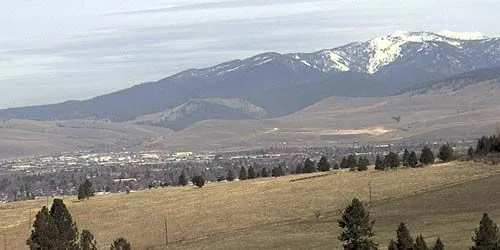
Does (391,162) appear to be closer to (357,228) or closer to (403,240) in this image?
(357,228)

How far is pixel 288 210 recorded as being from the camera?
94.6m

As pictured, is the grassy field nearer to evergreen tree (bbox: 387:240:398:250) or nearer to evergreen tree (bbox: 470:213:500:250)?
evergreen tree (bbox: 387:240:398:250)

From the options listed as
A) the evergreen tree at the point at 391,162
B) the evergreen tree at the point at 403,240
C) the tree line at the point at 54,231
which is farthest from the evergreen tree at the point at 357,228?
the evergreen tree at the point at 391,162

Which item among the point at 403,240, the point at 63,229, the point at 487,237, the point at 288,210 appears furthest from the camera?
the point at 288,210

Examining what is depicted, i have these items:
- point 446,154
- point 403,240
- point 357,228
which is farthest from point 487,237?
point 446,154

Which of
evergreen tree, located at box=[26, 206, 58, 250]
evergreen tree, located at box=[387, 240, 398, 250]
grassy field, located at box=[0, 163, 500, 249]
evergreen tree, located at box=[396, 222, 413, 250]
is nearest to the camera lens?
evergreen tree, located at box=[387, 240, 398, 250]

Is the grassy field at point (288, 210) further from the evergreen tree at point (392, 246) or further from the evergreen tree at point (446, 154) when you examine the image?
the evergreen tree at point (392, 246)

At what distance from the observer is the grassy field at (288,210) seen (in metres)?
76.2

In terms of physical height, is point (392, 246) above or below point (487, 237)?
below

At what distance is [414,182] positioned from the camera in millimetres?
99375

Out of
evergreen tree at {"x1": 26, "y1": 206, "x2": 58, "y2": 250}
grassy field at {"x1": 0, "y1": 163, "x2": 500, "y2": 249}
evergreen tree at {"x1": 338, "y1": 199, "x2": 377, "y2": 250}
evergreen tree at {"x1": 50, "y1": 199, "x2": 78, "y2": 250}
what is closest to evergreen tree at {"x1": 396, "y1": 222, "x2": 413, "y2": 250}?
evergreen tree at {"x1": 338, "y1": 199, "x2": 377, "y2": 250}

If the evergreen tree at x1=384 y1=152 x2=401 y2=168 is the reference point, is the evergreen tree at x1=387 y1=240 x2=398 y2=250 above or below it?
below

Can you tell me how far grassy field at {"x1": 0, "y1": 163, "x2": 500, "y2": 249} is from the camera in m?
76.2

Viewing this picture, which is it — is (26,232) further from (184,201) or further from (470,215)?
(470,215)
